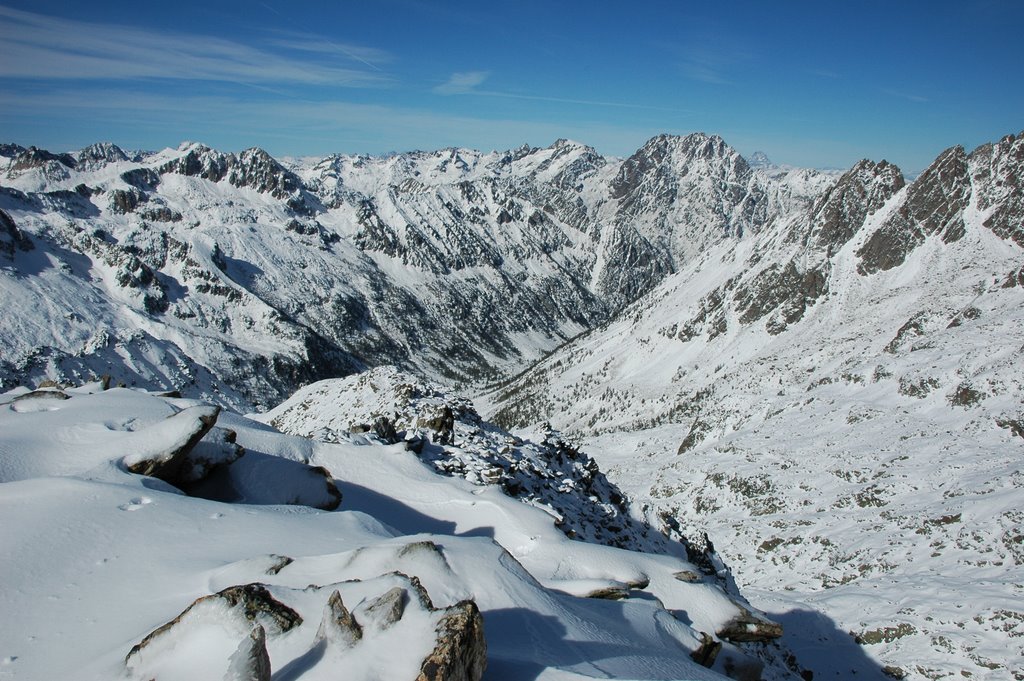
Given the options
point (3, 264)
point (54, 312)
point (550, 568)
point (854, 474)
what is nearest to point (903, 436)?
point (854, 474)

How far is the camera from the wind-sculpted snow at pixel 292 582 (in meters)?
8.70

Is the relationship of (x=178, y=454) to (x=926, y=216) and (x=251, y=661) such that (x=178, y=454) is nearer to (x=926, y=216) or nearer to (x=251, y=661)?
(x=251, y=661)

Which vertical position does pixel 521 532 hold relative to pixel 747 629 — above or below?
above

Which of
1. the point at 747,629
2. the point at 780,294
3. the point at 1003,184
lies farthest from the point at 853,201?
the point at 747,629

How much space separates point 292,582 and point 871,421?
46824 mm

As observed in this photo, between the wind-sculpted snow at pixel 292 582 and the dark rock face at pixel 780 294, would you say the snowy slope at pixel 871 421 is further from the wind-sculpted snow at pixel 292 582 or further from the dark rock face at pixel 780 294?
the wind-sculpted snow at pixel 292 582

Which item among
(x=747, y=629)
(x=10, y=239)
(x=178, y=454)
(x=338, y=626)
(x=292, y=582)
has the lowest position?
(x=747, y=629)

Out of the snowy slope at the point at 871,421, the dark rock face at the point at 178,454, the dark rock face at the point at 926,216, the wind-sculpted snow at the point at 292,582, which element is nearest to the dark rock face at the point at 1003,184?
the snowy slope at the point at 871,421

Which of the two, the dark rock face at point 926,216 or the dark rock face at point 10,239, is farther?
the dark rock face at point 10,239

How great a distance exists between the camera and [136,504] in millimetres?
14414

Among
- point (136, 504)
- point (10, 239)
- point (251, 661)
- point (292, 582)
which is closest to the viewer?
point (251, 661)

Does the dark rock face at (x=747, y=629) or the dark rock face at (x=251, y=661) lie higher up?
the dark rock face at (x=251, y=661)

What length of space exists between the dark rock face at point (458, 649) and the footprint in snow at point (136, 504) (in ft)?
31.7

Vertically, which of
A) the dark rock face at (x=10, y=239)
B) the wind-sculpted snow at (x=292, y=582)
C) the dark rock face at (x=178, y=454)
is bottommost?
the wind-sculpted snow at (x=292, y=582)
